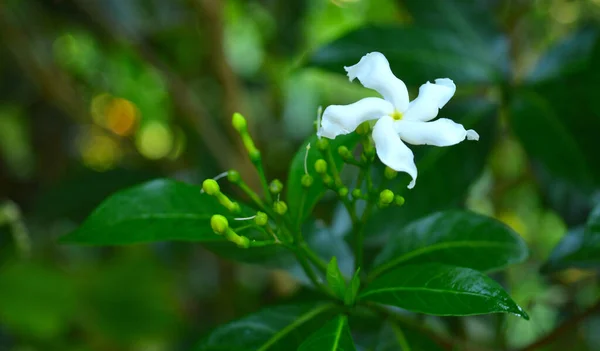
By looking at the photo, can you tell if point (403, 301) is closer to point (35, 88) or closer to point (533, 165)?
point (533, 165)

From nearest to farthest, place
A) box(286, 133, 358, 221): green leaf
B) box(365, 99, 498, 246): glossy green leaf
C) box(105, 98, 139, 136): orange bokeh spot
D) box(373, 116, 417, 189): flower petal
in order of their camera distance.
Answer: box(373, 116, 417, 189): flower petal
box(286, 133, 358, 221): green leaf
box(365, 99, 498, 246): glossy green leaf
box(105, 98, 139, 136): orange bokeh spot

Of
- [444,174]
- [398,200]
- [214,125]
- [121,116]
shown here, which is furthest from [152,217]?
[121,116]

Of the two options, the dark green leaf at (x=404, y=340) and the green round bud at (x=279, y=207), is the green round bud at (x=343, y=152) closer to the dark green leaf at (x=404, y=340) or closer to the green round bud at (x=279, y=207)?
the green round bud at (x=279, y=207)

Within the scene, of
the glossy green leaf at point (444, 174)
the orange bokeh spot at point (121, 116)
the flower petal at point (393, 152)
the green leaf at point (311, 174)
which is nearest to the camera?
the flower petal at point (393, 152)

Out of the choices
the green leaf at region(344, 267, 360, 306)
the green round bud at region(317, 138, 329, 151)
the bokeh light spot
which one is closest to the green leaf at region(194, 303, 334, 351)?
the green leaf at region(344, 267, 360, 306)

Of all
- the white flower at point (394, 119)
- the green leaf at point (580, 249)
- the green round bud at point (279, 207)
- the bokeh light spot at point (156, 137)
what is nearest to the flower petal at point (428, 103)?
the white flower at point (394, 119)

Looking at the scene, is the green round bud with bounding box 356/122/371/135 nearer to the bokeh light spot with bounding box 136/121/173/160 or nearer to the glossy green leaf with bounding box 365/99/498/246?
the glossy green leaf with bounding box 365/99/498/246
